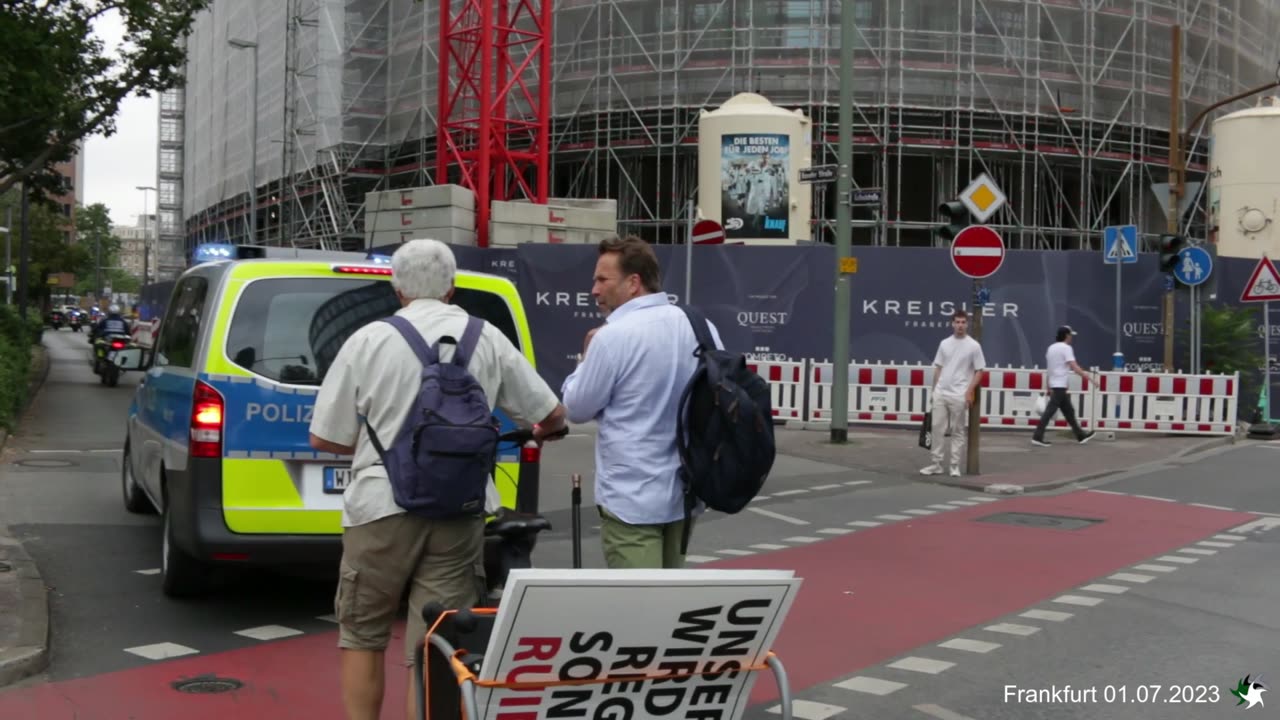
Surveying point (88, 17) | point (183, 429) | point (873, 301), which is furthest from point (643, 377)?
point (88, 17)

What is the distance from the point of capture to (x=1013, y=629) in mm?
7371

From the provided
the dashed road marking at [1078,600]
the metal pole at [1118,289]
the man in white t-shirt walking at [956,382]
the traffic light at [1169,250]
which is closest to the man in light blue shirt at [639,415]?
the dashed road marking at [1078,600]

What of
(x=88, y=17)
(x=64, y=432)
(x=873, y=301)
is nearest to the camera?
(x=64, y=432)

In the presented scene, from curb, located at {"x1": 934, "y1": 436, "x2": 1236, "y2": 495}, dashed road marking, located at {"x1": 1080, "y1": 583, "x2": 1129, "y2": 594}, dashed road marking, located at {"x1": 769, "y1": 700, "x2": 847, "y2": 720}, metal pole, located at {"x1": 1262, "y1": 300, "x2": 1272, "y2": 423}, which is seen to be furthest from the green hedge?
metal pole, located at {"x1": 1262, "y1": 300, "x2": 1272, "y2": 423}

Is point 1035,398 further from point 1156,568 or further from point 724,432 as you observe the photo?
point 724,432

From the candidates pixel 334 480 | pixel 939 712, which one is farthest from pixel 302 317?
pixel 939 712

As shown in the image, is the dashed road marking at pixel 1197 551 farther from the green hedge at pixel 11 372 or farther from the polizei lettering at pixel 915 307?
the green hedge at pixel 11 372

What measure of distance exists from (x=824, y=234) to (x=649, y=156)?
529 centimetres

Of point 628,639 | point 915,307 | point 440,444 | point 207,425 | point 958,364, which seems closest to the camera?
point 628,639

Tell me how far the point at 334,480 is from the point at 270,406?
1.55ft

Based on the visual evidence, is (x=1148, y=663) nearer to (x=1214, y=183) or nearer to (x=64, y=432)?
(x=64, y=432)

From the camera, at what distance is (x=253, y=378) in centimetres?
677

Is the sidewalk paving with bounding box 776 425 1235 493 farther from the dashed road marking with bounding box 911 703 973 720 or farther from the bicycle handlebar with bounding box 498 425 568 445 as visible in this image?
the bicycle handlebar with bounding box 498 425 568 445

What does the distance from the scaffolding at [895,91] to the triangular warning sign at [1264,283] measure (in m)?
11.4
